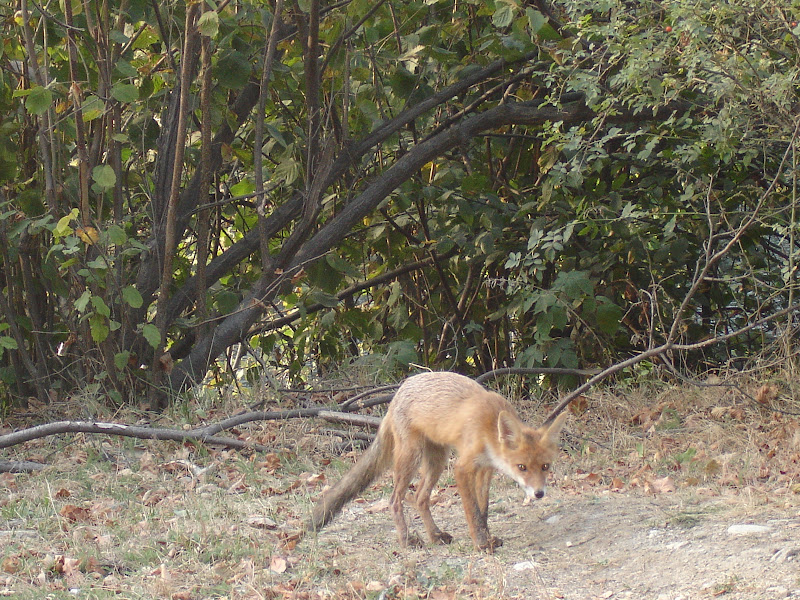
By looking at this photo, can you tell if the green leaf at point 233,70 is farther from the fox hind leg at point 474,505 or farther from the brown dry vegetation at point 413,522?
the fox hind leg at point 474,505

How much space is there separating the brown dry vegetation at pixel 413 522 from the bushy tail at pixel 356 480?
0.13 m

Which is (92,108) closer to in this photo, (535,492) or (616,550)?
(535,492)

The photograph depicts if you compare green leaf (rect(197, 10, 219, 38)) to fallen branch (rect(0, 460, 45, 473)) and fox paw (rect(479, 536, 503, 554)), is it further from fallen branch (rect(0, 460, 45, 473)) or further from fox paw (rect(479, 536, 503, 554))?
fox paw (rect(479, 536, 503, 554))

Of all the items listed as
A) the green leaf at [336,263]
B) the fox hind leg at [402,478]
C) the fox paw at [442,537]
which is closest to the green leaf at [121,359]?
the green leaf at [336,263]

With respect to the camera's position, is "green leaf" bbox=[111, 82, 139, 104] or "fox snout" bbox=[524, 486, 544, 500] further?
"green leaf" bbox=[111, 82, 139, 104]

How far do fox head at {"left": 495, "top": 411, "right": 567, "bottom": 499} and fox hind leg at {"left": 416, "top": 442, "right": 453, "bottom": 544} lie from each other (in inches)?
20.0

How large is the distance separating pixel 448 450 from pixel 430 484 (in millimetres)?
244

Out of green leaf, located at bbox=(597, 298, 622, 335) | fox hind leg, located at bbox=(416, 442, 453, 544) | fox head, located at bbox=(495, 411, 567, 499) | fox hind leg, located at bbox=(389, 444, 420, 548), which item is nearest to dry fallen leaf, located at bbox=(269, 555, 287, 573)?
fox hind leg, located at bbox=(389, 444, 420, 548)

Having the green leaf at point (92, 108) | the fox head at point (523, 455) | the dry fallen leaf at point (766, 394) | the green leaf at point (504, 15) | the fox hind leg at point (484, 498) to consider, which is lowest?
the dry fallen leaf at point (766, 394)

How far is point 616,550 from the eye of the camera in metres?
4.12

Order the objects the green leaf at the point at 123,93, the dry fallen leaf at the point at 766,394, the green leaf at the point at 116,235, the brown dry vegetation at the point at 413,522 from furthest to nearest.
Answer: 1. the dry fallen leaf at the point at 766,394
2. the green leaf at the point at 116,235
3. the green leaf at the point at 123,93
4. the brown dry vegetation at the point at 413,522

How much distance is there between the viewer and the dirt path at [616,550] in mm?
3676

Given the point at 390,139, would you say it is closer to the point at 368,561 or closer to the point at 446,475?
the point at 446,475

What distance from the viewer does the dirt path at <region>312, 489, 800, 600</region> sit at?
3.68 metres
